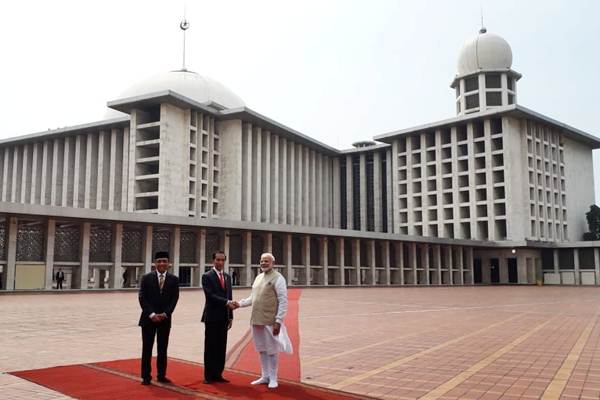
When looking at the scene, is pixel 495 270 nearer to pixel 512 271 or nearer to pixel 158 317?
pixel 512 271

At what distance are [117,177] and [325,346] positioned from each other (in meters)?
51.1

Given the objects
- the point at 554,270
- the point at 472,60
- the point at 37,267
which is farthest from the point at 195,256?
the point at 472,60

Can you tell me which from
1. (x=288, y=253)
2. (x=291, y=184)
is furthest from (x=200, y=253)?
(x=291, y=184)

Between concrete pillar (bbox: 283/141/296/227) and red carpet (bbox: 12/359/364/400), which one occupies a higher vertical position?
concrete pillar (bbox: 283/141/296/227)

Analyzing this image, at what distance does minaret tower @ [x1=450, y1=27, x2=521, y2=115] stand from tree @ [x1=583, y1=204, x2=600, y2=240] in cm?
1587

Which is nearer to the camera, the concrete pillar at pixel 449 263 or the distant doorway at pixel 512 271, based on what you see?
the concrete pillar at pixel 449 263

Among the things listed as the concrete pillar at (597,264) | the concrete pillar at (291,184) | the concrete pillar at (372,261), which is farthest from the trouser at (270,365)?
the concrete pillar at (291,184)

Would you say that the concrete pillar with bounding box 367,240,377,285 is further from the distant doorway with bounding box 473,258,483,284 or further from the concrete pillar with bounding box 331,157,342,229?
the concrete pillar with bounding box 331,157,342,229

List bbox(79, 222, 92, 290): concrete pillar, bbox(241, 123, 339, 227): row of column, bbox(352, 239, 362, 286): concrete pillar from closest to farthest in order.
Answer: bbox(79, 222, 92, 290): concrete pillar → bbox(352, 239, 362, 286): concrete pillar → bbox(241, 123, 339, 227): row of column

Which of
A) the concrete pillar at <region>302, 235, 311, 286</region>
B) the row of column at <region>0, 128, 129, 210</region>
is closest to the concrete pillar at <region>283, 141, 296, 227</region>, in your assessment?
the row of column at <region>0, 128, 129, 210</region>

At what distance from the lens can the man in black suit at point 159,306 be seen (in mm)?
7062

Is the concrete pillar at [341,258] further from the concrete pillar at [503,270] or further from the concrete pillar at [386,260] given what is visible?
the concrete pillar at [503,270]

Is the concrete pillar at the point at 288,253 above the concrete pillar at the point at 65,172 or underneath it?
underneath

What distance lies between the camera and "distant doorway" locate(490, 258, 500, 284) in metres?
60.7
